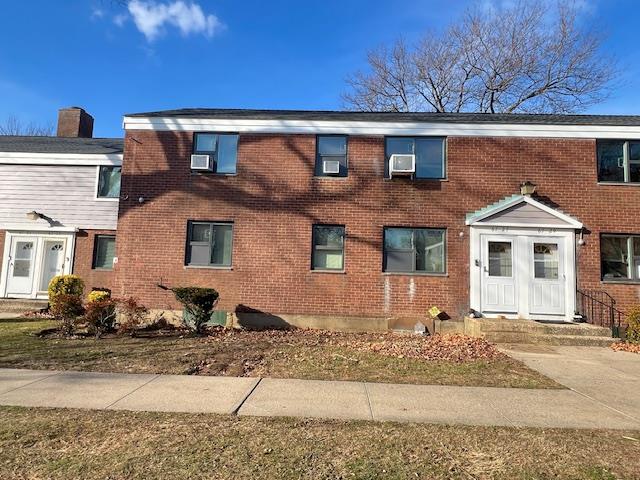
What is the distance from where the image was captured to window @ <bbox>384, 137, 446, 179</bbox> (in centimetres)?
1223

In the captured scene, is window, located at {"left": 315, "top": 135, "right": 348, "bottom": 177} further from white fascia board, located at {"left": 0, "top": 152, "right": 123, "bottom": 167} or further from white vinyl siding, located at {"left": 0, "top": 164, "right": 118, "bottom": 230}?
white vinyl siding, located at {"left": 0, "top": 164, "right": 118, "bottom": 230}

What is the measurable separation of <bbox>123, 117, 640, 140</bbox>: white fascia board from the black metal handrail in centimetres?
424

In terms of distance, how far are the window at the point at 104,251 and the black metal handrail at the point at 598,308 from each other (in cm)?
1401

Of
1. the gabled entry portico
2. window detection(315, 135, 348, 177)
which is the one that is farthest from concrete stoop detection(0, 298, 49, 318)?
the gabled entry portico

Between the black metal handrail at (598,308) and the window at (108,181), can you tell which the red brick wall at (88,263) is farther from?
the black metal handrail at (598,308)

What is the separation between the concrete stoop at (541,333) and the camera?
32.4 ft

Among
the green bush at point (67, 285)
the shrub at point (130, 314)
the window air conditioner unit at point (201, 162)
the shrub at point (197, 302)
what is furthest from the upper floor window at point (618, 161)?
the green bush at point (67, 285)

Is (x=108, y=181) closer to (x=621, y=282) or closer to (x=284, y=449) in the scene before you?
(x=284, y=449)

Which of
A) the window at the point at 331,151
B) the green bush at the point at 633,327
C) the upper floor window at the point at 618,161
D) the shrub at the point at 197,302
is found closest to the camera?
the green bush at the point at 633,327

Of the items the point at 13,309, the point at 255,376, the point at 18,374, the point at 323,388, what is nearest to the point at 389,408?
the point at 323,388

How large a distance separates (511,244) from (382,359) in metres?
5.62

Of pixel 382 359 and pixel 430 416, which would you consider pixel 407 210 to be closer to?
pixel 382 359

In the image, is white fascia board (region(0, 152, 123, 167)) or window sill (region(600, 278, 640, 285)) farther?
white fascia board (region(0, 152, 123, 167))

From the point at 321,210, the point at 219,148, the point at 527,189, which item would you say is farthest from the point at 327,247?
the point at 527,189
